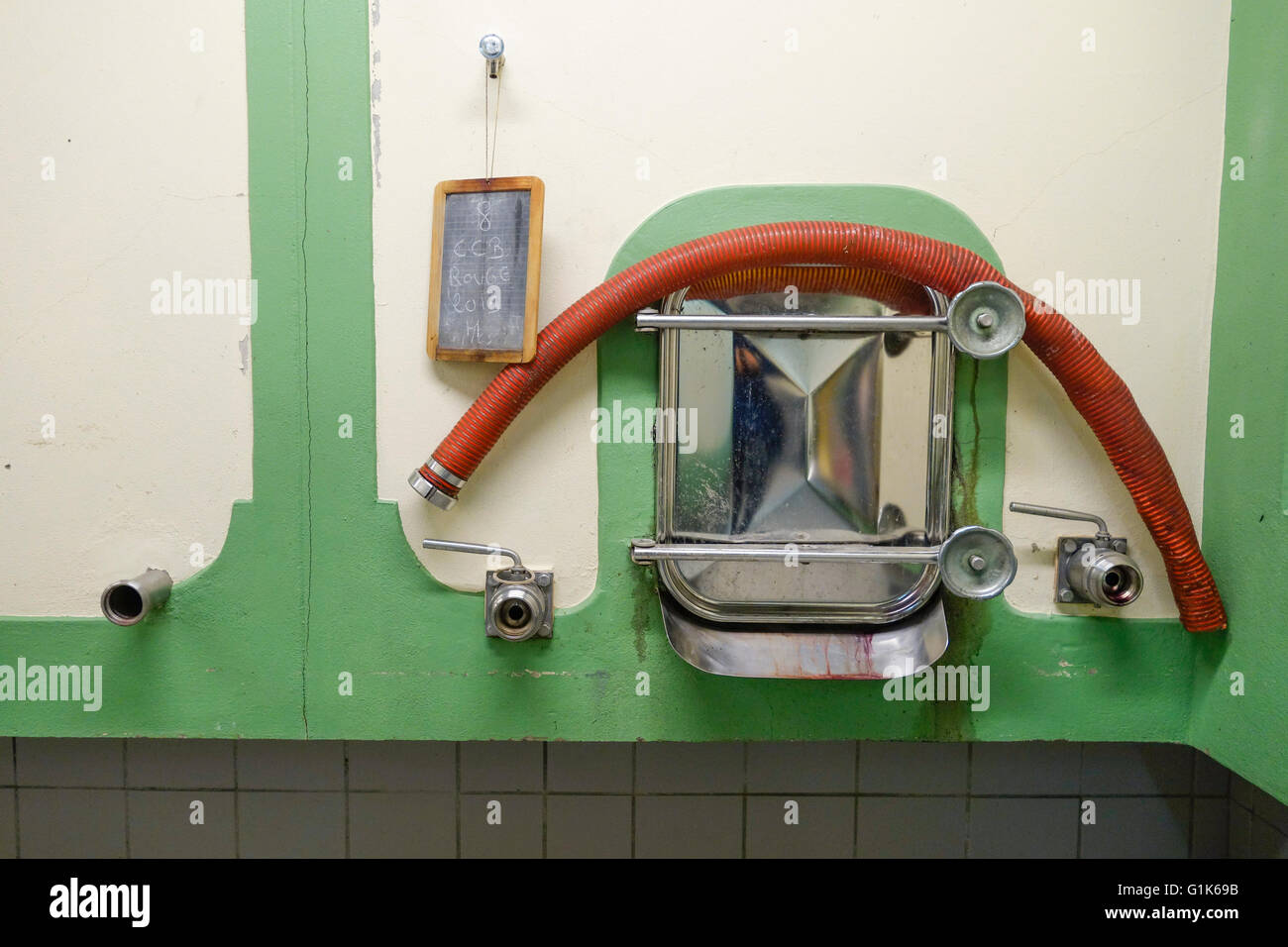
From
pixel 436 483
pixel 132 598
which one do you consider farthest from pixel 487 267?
pixel 132 598

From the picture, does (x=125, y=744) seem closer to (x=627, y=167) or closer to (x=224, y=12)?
(x=224, y=12)

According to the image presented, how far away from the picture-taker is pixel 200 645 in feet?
4.59

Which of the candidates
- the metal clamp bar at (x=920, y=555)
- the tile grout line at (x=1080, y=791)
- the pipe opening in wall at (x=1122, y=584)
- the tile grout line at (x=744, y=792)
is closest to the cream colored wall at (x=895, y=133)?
the pipe opening in wall at (x=1122, y=584)

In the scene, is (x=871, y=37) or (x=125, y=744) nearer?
(x=871, y=37)

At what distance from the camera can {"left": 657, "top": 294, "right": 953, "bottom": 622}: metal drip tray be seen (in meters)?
1.34

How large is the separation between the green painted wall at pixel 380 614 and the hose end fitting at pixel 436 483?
10 centimetres

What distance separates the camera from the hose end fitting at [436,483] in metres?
1.30

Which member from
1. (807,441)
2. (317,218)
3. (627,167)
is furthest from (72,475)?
(807,441)

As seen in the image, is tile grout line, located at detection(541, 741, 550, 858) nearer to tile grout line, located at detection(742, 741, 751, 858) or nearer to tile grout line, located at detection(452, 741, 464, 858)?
tile grout line, located at detection(452, 741, 464, 858)

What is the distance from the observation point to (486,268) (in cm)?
132

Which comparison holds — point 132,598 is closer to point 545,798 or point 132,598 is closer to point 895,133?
point 545,798

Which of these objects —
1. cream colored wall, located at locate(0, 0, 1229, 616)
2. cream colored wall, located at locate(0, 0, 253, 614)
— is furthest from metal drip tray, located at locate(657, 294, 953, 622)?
cream colored wall, located at locate(0, 0, 253, 614)

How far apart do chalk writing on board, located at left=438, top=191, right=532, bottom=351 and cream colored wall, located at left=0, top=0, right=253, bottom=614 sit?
1.44ft

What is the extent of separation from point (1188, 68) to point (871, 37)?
0.61m
